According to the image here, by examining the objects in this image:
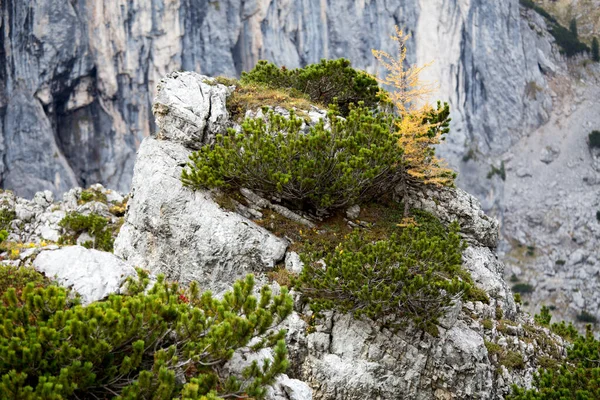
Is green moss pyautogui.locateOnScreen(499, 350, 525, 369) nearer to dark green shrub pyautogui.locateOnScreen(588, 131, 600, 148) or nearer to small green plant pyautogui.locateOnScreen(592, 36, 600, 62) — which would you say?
dark green shrub pyautogui.locateOnScreen(588, 131, 600, 148)

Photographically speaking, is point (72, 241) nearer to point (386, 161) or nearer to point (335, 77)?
point (335, 77)

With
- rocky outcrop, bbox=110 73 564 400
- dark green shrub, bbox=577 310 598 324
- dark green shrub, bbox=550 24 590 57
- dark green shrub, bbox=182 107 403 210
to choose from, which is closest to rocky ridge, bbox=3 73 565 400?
rocky outcrop, bbox=110 73 564 400

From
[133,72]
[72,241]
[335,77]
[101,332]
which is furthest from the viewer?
[133,72]

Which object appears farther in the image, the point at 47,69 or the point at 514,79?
the point at 514,79

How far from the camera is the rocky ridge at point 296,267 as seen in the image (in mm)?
13414

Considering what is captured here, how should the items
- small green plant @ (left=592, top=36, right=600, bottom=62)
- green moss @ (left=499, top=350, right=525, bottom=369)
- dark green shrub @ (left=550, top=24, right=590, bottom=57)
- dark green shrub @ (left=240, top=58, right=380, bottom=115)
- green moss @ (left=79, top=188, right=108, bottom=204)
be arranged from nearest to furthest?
green moss @ (left=499, top=350, right=525, bottom=369) → dark green shrub @ (left=240, top=58, right=380, bottom=115) → green moss @ (left=79, top=188, right=108, bottom=204) → small green plant @ (left=592, top=36, right=600, bottom=62) → dark green shrub @ (left=550, top=24, right=590, bottom=57)

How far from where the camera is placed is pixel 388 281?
13406 mm

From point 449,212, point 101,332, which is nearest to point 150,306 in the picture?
point 101,332

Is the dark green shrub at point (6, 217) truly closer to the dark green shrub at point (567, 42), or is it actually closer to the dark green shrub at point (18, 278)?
the dark green shrub at point (18, 278)

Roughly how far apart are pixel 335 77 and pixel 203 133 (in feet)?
20.3

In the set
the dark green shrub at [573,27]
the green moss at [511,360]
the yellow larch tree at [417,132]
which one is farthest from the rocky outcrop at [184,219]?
the dark green shrub at [573,27]

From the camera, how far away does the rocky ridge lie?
13.4m

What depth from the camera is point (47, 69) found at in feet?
218

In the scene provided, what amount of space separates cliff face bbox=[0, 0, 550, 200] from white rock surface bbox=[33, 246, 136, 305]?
6149 centimetres
